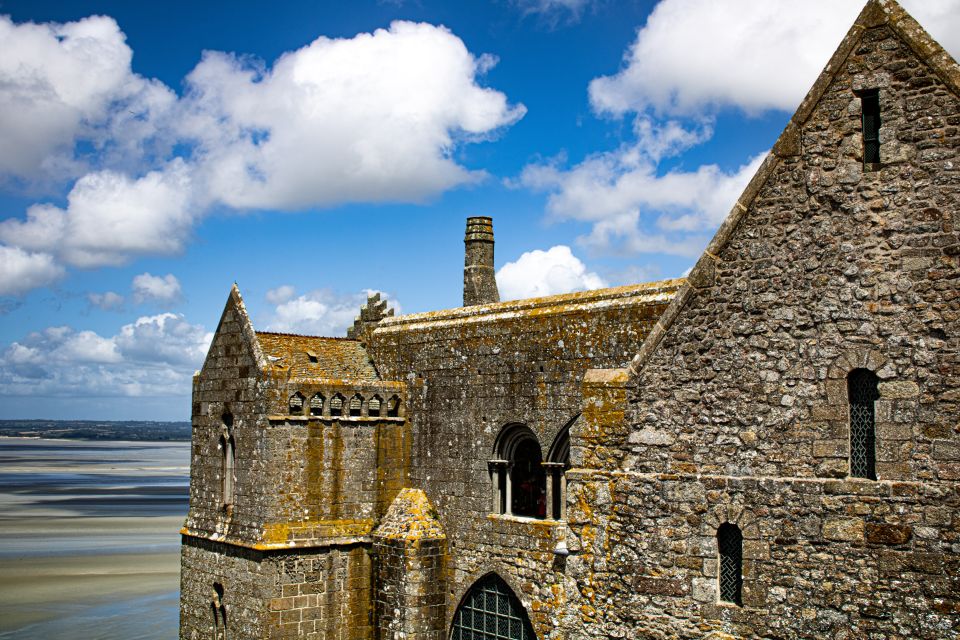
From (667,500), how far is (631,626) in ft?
4.20

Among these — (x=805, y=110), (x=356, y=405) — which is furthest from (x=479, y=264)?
(x=805, y=110)

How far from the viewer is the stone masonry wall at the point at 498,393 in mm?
16141

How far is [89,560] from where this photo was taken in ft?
149

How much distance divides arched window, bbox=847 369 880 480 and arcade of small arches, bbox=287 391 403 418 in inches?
490

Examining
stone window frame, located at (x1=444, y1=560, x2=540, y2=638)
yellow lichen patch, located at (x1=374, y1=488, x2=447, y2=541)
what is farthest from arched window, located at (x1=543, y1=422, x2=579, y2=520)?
yellow lichen patch, located at (x1=374, y1=488, x2=447, y2=541)

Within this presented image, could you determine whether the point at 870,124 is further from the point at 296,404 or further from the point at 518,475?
the point at 296,404

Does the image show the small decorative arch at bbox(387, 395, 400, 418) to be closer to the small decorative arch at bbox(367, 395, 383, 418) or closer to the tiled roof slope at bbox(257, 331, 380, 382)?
the small decorative arch at bbox(367, 395, 383, 418)

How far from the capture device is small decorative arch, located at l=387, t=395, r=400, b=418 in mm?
19875

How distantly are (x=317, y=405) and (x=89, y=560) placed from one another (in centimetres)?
3145

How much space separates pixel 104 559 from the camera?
4591 cm

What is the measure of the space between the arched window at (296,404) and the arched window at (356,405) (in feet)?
3.23

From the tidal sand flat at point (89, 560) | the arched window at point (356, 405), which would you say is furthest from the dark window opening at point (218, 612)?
the tidal sand flat at point (89, 560)

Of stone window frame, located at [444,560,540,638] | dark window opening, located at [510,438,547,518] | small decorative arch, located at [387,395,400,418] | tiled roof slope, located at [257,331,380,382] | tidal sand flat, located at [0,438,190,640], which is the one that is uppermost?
tiled roof slope, located at [257,331,380,382]

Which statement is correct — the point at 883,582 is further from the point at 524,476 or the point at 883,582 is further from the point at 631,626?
the point at 524,476
